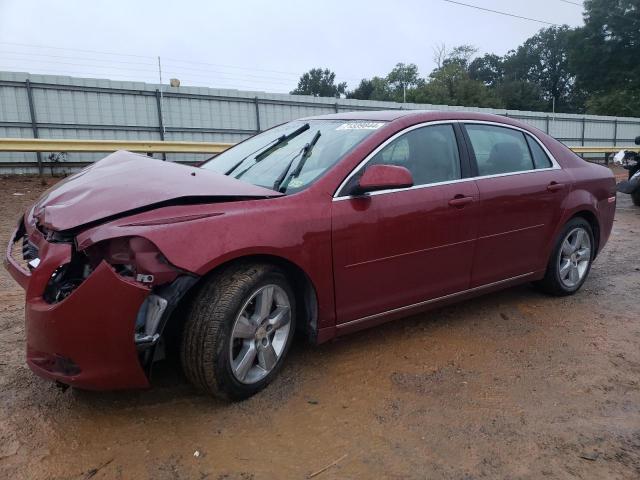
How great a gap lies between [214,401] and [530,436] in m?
1.63

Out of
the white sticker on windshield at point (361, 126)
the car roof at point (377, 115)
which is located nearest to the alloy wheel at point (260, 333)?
the white sticker on windshield at point (361, 126)

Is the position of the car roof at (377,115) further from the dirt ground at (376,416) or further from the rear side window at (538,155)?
the dirt ground at (376,416)

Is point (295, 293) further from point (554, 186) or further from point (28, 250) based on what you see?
point (554, 186)

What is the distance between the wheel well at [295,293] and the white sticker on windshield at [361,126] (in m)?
1.16

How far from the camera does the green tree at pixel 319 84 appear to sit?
82.1 metres

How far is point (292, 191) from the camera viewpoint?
304 centimetres

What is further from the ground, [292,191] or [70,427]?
[292,191]

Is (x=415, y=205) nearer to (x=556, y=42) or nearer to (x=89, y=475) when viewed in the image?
(x=89, y=475)

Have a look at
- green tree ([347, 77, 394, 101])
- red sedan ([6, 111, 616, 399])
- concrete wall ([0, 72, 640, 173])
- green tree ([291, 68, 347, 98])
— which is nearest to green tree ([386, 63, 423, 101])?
green tree ([347, 77, 394, 101])

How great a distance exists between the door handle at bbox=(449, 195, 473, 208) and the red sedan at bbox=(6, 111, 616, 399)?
0.6 inches

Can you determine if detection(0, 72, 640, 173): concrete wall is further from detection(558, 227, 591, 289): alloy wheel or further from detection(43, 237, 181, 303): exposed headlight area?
detection(558, 227, 591, 289): alloy wheel

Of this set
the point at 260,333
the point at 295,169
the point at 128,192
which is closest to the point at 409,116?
the point at 295,169

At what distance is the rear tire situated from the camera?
14.6ft

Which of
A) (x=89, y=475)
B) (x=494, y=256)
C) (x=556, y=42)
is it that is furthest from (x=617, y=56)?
(x=89, y=475)
